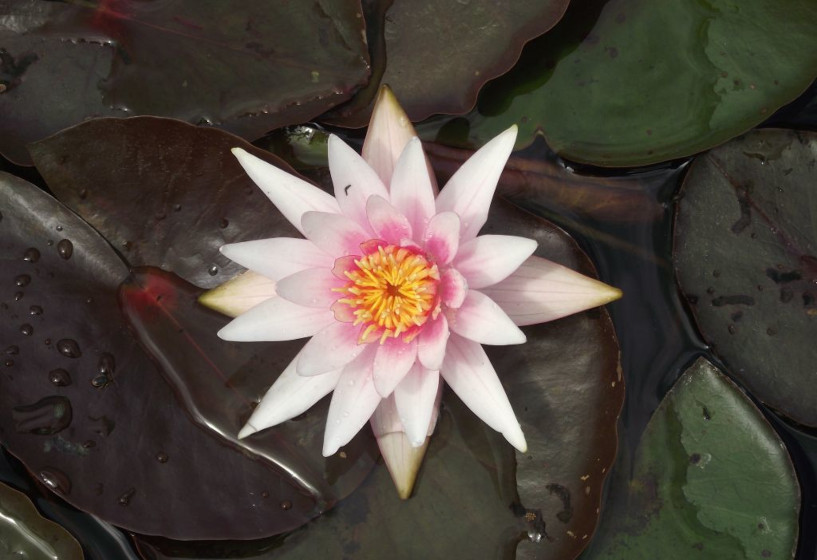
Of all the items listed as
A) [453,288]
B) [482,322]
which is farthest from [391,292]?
[482,322]

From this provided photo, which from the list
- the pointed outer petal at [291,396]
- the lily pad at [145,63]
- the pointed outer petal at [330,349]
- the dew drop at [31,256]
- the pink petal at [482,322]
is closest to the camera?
the pink petal at [482,322]

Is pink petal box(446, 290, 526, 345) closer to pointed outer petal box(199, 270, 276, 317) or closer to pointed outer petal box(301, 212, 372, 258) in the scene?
pointed outer petal box(301, 212, 372, 258)

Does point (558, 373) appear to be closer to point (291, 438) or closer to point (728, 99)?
point (291, 438)

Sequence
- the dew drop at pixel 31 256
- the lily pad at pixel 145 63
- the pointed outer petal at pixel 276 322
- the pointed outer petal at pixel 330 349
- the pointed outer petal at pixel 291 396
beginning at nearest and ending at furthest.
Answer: the pointed outer petal at pixel 330 349, the pointed outer petal at pixel 276 322, the pointed outer petal at pixel 291 396, the dew drop at pixel 31 256, the lily pad at pixel 145 63

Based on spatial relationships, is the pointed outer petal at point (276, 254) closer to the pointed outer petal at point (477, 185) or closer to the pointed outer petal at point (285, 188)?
the pointed outer petal at point (285, 188)

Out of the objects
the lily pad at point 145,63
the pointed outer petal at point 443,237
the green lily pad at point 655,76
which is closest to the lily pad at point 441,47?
the green lily pad at point 655,76

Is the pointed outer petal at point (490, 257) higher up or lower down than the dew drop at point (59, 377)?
higher up

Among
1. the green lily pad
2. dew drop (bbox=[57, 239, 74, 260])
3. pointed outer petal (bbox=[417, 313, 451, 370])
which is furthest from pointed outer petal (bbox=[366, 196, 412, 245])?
dew drop (bbox=[57, 239, 74, 260])

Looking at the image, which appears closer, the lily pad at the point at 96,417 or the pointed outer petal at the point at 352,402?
the pointed outer petal at the point at 352,402
